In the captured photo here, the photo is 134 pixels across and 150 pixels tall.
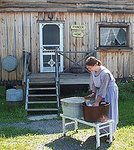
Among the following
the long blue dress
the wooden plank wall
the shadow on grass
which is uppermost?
the wooden plank wall

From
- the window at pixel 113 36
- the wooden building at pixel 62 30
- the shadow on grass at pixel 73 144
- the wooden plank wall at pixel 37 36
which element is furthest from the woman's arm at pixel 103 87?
the window at pixel 113 36

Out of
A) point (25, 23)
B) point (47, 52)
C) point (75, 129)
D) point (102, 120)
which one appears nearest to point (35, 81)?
point (47, 52)

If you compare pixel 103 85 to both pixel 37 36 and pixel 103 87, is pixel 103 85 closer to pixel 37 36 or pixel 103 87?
pixel 103 87

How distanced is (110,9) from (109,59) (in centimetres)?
210

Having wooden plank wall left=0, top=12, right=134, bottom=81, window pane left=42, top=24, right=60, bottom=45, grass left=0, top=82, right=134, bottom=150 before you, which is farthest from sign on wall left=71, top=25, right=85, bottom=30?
grass left=0, top=82, right=134, bottom=150

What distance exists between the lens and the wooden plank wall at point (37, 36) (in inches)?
386

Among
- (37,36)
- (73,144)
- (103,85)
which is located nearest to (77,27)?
(37,36)

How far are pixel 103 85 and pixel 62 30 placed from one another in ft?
18.8

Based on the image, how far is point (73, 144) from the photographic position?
4.93 m

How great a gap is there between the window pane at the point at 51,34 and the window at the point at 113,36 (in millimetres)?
1894

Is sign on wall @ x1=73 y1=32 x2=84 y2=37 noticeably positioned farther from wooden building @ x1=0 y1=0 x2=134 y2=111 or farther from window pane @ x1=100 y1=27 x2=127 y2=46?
window pane @ x1=100 y1=27 x2=127 y2=46

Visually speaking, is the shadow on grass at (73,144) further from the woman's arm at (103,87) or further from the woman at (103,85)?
the woman's arm at (103,87)

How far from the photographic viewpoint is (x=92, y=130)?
5742 mm

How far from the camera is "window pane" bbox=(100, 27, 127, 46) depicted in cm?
1055
